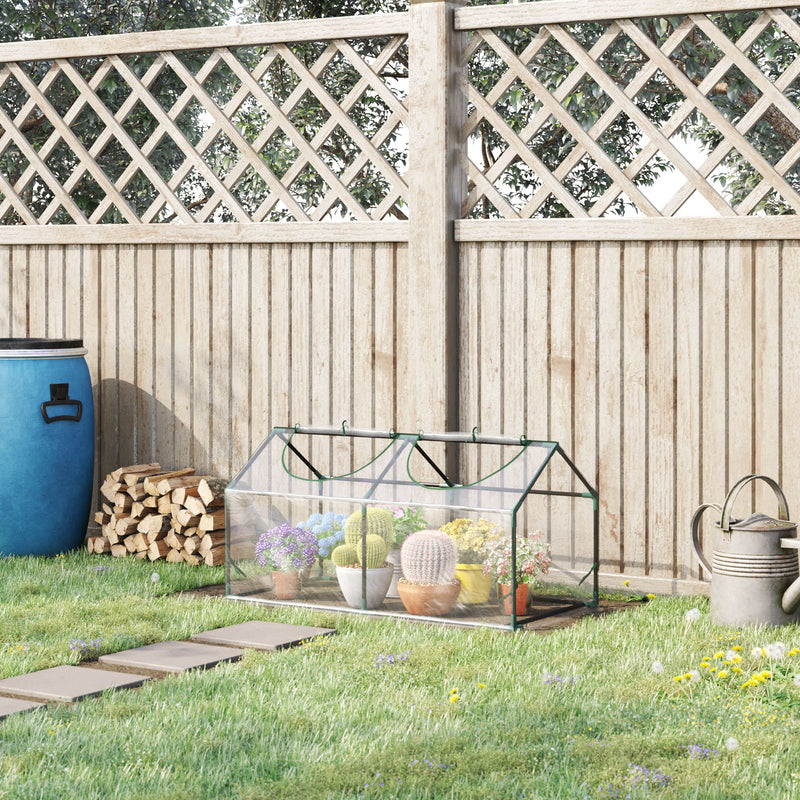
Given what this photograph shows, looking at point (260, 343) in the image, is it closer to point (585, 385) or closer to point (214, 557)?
point (214, 557)

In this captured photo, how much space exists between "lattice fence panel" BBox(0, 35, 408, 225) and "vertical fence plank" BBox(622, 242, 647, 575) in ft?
3.58

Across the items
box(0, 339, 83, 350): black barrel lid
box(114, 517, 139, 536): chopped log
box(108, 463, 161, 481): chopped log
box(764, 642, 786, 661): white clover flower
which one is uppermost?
box(0, 339, 83, 350): black barrel lid

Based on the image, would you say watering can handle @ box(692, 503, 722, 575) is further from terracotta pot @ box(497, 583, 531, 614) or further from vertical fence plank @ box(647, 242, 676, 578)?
terracotta pot @ box(497, 583, 531, 614)

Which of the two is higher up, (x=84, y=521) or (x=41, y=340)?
(x=41, y=340)

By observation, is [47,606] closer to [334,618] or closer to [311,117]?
[334,618]

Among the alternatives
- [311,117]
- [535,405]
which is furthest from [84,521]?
[311,117]

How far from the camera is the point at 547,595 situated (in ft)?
14.4

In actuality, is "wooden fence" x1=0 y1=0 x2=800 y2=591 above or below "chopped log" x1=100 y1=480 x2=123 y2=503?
above

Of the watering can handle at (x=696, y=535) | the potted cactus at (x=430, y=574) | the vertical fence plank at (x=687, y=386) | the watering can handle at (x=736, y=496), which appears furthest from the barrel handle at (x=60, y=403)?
the watering can handle at (x=736, y=496)

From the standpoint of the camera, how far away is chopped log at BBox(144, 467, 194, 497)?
5286mm

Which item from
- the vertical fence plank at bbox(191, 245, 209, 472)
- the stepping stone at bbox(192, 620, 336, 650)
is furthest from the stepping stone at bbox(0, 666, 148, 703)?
the vertical fence plank at bbox(191, 245, 209, 472)

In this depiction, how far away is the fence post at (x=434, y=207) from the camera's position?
4914mm

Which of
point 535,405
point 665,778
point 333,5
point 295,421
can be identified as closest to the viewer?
point 665,778

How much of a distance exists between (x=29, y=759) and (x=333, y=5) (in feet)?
25.2
